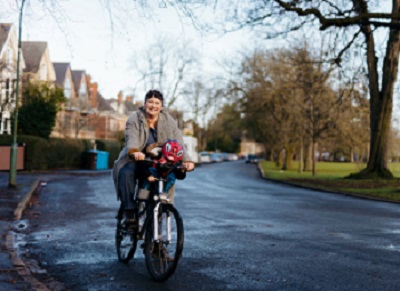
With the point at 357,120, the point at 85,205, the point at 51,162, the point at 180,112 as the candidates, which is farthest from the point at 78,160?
the point at 180,112

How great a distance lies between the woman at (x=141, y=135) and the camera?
6.65 meters

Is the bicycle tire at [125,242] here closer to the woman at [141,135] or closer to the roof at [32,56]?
the woman at [141,135]

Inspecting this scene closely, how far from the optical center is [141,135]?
6.75m

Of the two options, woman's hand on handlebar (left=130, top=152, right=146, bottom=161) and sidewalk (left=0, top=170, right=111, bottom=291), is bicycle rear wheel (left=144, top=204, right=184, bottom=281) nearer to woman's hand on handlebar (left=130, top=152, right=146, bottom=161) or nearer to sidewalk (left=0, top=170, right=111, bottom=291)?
woman's hand on handlebar (left=130, top=152, right=146, bottom=161)

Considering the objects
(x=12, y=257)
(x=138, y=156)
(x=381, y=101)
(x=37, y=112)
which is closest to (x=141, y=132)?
(x=138, y=156)

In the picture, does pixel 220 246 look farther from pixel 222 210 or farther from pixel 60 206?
pixel 60 206

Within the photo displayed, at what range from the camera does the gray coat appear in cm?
666

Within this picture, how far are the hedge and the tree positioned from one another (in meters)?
1.01

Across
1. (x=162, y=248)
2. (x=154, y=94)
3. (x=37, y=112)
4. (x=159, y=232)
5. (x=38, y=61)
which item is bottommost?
(x=162, y=248)

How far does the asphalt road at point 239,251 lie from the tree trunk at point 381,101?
49.5 feet

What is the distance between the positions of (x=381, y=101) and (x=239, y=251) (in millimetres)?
22844

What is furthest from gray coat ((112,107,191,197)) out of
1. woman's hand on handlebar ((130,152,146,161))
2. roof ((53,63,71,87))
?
roof ((53,63,71,87))

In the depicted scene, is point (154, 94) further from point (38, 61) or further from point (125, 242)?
point (38, 61)

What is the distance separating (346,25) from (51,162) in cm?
→ 2212
